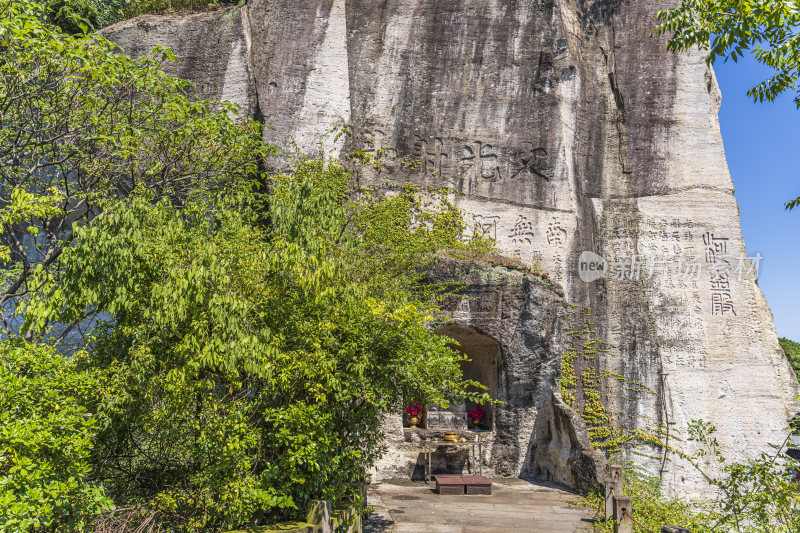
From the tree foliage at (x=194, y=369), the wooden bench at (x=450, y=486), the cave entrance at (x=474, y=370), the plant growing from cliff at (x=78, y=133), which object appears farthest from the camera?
the cave entrance at (x=474, y=370)

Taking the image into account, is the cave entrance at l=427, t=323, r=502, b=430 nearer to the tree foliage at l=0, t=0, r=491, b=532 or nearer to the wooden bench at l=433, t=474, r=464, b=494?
the wooden bench at l=433, t=474, r=464, b=494

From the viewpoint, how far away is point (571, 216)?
14141 mm

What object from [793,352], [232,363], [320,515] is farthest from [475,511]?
[793,352]

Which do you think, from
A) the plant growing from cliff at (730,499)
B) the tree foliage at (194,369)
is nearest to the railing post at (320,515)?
the tree foliage at (194,369)

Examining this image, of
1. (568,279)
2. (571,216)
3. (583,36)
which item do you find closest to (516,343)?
(568,279)

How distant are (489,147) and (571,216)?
105 inches

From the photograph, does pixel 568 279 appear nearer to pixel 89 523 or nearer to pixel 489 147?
pixel 489 147

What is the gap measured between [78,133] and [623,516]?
8426 mm

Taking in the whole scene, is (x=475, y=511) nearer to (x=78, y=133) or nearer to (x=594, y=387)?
(x=594, y=387)

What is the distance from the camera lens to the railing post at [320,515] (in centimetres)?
459

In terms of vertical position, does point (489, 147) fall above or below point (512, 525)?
above

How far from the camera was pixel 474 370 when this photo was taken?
1428cm

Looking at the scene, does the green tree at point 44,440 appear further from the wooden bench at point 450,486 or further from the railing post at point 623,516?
the wooden bench at point 450,486

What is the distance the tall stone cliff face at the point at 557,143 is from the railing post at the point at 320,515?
10.1 meters
